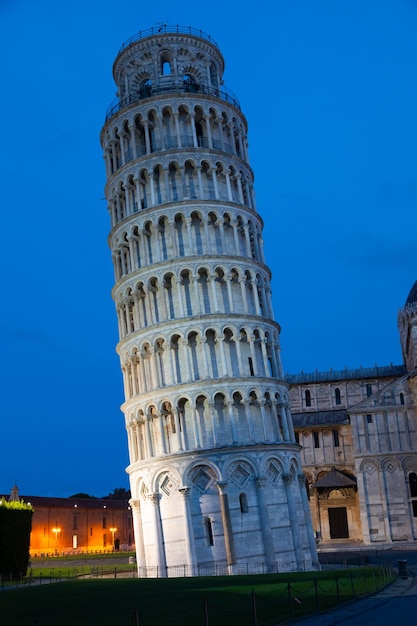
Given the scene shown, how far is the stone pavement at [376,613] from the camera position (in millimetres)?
17953

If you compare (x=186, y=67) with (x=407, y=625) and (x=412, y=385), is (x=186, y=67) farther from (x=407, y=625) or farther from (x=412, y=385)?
(x=407, y=625)

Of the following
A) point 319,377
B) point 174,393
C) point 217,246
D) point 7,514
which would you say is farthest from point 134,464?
point 319,377

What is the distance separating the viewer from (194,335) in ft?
143

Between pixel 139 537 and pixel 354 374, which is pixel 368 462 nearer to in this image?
pixel 354 374

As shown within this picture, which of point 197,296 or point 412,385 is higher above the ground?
point 197,296

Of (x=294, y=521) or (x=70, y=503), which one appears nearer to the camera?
(x=294, y=521)

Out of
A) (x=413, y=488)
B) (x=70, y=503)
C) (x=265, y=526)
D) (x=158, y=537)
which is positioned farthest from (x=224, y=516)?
(x=70, y=503)

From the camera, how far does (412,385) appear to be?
6450 centimetres

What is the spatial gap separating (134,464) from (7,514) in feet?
31.6

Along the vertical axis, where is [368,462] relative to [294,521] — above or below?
above

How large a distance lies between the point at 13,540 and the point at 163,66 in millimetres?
36533

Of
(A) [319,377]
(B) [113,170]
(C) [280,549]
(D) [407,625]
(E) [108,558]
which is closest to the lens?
(D) [407,625]

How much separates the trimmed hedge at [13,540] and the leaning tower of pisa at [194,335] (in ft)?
27.4

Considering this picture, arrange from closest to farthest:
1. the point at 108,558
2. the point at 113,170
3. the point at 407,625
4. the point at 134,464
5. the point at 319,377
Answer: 1. the point at 407,625
2. the point at 134,464
3. the point at 113,170
4. the point at 108,558
5. the point at 319,377
